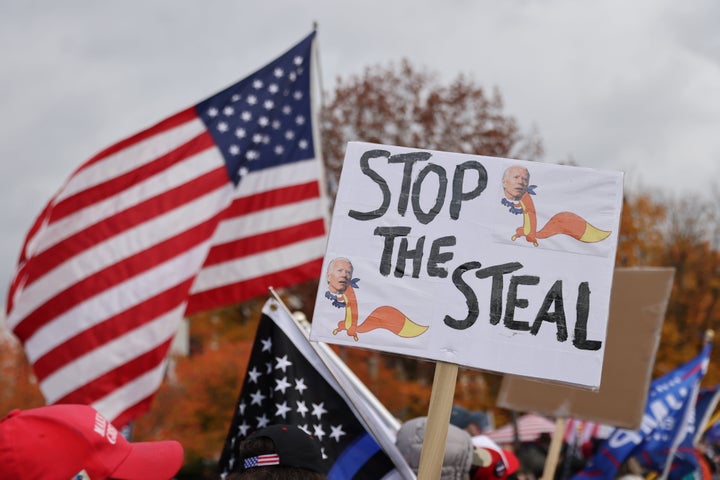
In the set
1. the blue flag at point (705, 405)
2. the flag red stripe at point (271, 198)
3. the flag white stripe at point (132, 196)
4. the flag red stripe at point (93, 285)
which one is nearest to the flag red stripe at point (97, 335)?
the flag red stripe at point (93, 285)

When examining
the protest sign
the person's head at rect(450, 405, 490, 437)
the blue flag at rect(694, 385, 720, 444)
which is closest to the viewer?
the protest sign

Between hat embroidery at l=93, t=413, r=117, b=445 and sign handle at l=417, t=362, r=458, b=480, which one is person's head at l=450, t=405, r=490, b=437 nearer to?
sign handle at l=417, t=362, r=458, b=480

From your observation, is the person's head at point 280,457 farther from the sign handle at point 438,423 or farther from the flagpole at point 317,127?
the flagpole at point 317,127

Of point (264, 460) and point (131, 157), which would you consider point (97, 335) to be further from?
point (264, 460)

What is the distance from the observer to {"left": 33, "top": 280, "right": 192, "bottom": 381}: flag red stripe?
7.22 metres

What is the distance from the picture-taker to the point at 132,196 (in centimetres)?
772

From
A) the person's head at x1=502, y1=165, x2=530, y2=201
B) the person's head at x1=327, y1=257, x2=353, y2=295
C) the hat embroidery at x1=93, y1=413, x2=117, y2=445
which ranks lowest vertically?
the hat embroidery at x1=93, y1=413, x2=117, y2=445

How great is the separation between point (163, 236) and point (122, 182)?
0.59 meters

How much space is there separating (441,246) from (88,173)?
4.81m

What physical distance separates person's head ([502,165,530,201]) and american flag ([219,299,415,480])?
1315mm

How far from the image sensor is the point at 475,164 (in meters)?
3.79

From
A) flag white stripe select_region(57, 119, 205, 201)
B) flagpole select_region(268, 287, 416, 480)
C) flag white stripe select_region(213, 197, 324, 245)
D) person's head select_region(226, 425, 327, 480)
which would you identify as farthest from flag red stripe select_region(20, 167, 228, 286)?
person's head select_region(226, 425, 327, 480)

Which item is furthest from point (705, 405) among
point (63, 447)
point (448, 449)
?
point (63, 447)

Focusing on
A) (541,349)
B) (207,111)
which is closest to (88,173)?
(207,111)
